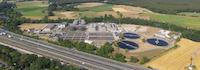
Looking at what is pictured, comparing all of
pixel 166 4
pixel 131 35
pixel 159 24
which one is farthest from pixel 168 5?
pixel 131 35

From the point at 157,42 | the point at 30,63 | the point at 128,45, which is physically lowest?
the point at 157,42

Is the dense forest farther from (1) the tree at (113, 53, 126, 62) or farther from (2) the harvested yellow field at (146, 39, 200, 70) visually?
(1) the tree at (113, 53, 126, 62)

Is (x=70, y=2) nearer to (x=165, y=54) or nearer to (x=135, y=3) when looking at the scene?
(x=135, y=3)

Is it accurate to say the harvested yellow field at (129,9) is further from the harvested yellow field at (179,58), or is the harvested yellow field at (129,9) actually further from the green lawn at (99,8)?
the harvested yellow field at (179,58)

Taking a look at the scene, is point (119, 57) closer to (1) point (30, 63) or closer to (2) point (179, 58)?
(2) point (179, 58)

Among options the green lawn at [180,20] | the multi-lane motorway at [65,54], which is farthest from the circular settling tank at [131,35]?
the green lawn at [180,20]

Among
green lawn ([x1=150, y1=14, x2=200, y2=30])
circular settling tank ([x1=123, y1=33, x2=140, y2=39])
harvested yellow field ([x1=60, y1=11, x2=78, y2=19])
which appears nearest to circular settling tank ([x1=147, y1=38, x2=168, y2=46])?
circular settling tank ([x1=123, y1=33, x2=140, y2=39])
